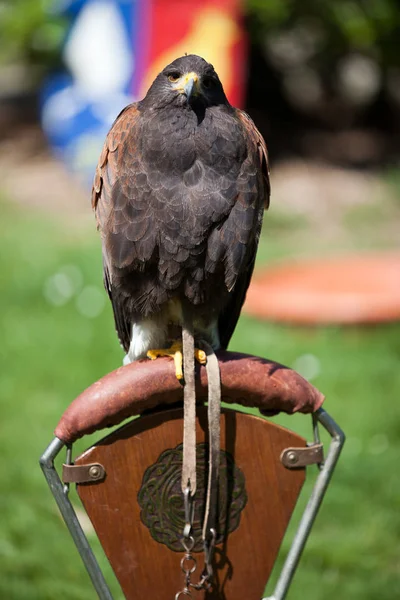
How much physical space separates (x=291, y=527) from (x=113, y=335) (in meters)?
2.04

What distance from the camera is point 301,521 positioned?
6.65ft

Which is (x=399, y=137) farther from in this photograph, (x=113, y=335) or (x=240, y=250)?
(x=240, y=250)

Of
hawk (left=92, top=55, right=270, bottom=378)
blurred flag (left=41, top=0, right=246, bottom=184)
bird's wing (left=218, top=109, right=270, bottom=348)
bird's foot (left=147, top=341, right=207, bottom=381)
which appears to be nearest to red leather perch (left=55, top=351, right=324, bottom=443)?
bird's foot (left=147, top=341, right=207, bottom=381)

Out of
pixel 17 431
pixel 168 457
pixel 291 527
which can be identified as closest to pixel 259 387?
pixel 168 457

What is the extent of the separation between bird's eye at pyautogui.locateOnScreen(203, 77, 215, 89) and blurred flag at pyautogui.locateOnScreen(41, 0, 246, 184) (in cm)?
516

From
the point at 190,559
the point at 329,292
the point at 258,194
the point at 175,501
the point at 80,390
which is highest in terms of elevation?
the point at 258,194

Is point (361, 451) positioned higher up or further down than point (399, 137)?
further down

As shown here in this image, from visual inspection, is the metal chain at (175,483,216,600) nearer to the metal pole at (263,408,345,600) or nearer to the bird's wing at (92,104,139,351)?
the metal pole at (263,408,345,600)

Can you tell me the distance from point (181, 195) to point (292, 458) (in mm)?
723

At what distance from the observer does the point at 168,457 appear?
198 centimetres

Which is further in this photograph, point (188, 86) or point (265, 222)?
point (265, 222)

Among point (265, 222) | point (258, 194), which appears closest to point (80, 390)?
point (258, 194)

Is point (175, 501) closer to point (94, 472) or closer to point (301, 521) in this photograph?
point (94, 472)

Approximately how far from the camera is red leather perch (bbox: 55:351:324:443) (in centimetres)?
189
